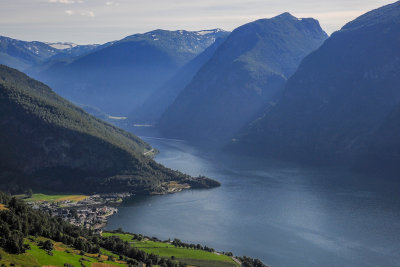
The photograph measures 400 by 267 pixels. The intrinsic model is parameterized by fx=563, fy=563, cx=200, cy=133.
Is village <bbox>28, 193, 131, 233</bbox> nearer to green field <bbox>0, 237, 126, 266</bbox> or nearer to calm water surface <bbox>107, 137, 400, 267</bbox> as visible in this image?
calm water surface <bbox>107, 137, 400, 267</bbox>

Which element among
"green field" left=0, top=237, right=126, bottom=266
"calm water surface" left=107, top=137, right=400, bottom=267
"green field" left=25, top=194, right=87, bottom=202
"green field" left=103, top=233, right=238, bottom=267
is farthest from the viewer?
"green field" left=25, top=194, right=87, bottom=202

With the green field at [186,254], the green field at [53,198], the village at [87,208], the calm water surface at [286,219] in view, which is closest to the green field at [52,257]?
the green field at [186,254]

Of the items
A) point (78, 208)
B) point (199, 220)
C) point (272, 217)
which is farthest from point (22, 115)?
point (272, 217)

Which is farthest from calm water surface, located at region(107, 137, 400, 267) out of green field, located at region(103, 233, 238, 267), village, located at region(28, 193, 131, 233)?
green field, located at region(103, 233, 238, 267)

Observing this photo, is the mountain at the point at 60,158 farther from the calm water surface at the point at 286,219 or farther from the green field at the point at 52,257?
the green field at the point at 52,257

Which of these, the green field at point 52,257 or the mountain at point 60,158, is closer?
the green field at point 52,257

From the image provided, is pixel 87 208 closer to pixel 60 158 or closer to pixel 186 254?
pixel 60 158
